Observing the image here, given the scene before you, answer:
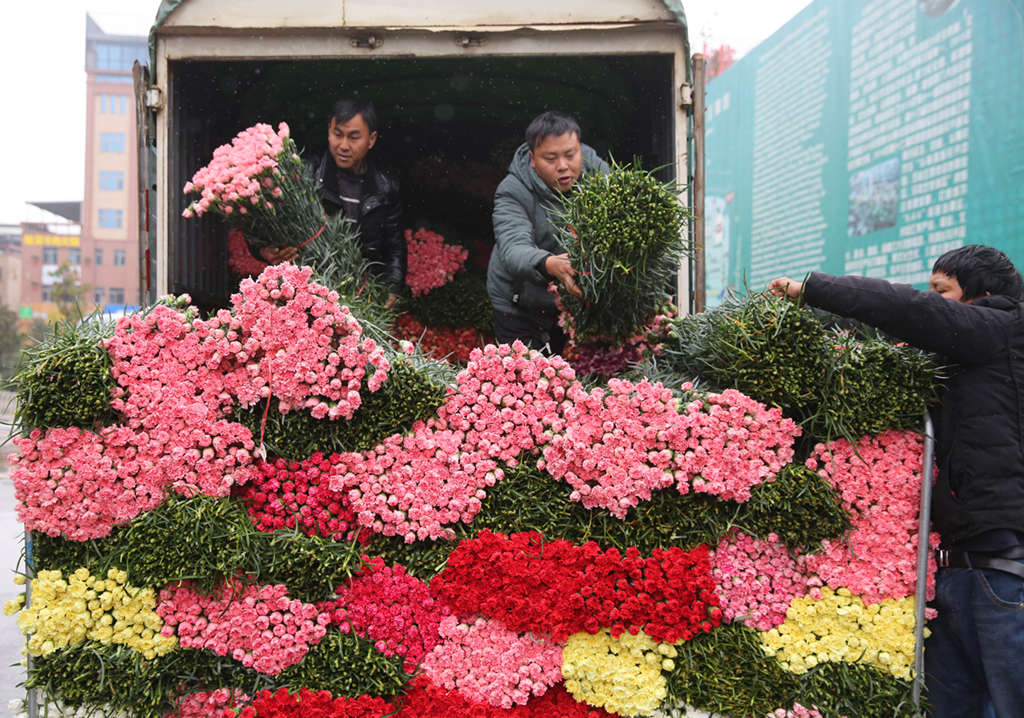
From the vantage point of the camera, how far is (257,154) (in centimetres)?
268

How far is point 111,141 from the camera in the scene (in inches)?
1533

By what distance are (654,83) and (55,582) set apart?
149 inches

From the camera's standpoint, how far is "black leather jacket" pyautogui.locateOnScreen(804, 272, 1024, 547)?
76.6 inches

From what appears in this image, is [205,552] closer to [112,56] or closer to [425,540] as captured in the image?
[425,540]

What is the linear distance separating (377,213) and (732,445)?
2662mm

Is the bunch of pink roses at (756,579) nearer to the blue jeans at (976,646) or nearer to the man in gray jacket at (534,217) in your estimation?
the blue jeans at (976,646)

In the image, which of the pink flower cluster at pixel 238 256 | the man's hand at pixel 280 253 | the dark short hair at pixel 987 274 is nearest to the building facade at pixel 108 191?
the pink flower cluster at pixel 238 256

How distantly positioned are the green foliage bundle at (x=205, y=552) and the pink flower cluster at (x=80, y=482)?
0.18 feet

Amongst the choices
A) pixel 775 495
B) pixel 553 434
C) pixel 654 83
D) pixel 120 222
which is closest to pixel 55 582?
pixel 553 434

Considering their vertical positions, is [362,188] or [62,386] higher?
[362,188]

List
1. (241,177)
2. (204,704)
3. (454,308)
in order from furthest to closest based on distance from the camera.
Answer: (454,308) < (241,177) < (204,704)

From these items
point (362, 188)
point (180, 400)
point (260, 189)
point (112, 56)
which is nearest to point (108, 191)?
point (112, 56)

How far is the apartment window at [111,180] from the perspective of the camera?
3875 cm

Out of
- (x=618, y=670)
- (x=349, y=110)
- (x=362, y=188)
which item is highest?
(x=349, y=110)
